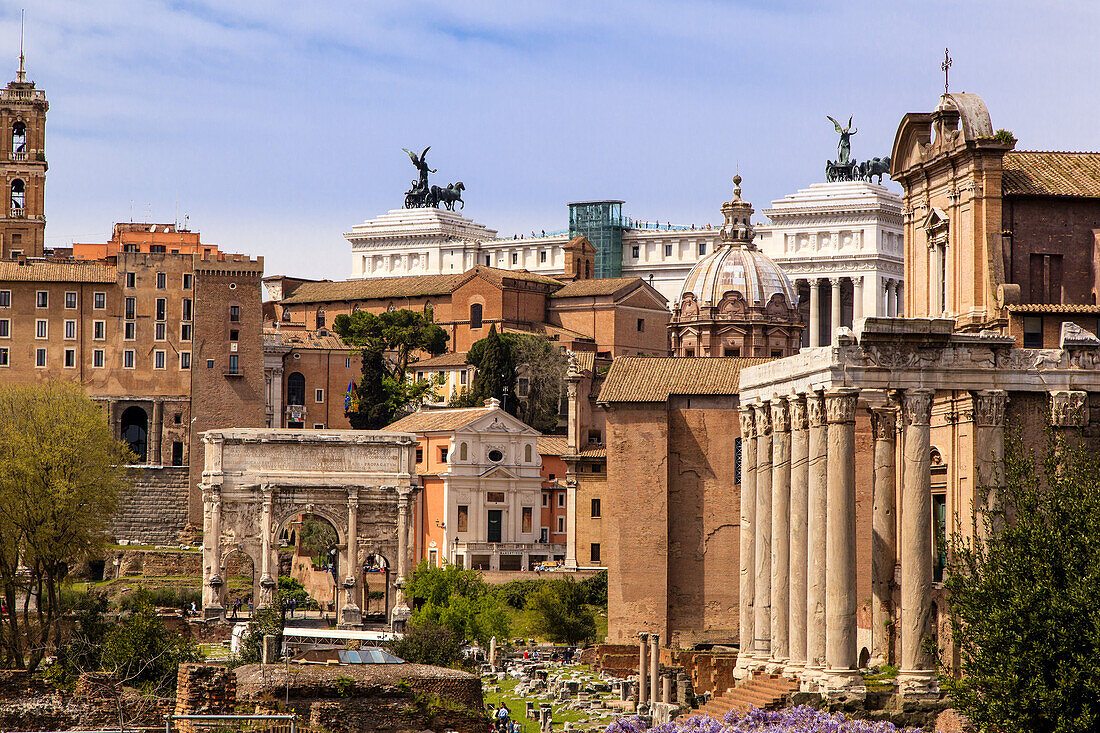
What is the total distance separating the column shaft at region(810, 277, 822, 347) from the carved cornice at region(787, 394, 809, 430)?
79.1 m

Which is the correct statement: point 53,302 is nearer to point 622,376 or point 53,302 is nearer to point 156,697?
point 622,376

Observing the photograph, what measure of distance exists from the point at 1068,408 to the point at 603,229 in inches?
3989

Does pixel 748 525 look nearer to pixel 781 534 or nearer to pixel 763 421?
pixel 763 421

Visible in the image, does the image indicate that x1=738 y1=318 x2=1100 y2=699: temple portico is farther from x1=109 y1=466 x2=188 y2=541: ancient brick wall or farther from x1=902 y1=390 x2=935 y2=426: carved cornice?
x1=109 y1=466 x2=188 y2=541: ancient brick wall

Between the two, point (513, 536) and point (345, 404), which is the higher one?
point (345, 404)

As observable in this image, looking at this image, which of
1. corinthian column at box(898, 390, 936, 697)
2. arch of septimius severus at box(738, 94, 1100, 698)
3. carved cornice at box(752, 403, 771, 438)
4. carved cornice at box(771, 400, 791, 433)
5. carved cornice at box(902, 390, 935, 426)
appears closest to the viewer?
corinthian column at box(898, 390, 936, 697)

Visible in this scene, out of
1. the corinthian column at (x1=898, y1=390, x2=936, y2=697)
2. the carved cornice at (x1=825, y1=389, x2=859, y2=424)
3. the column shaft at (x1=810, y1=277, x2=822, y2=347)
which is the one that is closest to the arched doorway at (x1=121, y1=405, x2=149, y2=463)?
the column shaft at (x1=810, y1=277, x2=822, y2=347)

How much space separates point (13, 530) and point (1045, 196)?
2855cm

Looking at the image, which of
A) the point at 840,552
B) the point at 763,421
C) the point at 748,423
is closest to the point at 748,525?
the point at 748,423

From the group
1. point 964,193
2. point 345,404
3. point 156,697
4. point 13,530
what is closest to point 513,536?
point 345,404

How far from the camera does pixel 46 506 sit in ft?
159

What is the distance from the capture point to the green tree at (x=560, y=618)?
54.1 m

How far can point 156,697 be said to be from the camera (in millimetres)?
28766

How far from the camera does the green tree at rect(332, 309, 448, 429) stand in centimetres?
9044
